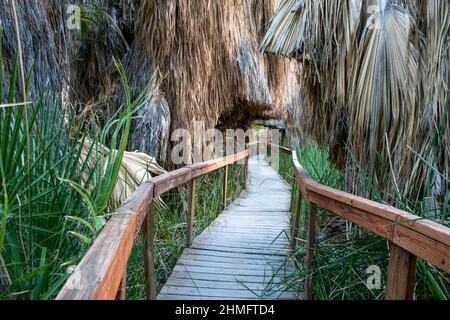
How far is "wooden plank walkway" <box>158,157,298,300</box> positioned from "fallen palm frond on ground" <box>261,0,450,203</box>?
42.1 inches

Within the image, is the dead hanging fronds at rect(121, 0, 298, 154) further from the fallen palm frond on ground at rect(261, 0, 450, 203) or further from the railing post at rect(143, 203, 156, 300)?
the railing post at rect(143, 203, 156, 300)

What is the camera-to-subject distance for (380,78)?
2330 mm

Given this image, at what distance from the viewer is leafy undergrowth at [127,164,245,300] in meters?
2.29

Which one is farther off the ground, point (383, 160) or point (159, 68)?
point (159, 68)

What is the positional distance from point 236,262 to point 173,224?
0.92 meters

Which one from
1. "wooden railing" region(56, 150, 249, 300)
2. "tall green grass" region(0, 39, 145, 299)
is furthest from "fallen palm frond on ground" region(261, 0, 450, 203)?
"tall green grass" region(0, 39, 145, 299)

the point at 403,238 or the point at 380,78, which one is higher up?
the point at 380,78

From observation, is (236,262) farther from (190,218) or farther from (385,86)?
(385,86)

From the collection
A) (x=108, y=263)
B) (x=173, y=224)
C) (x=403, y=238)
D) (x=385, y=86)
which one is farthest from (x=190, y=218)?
(x=108, y=263)

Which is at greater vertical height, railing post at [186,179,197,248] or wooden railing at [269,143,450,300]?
wooden railing at [269,143,450,300]

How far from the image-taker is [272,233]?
Result: 4.54m
